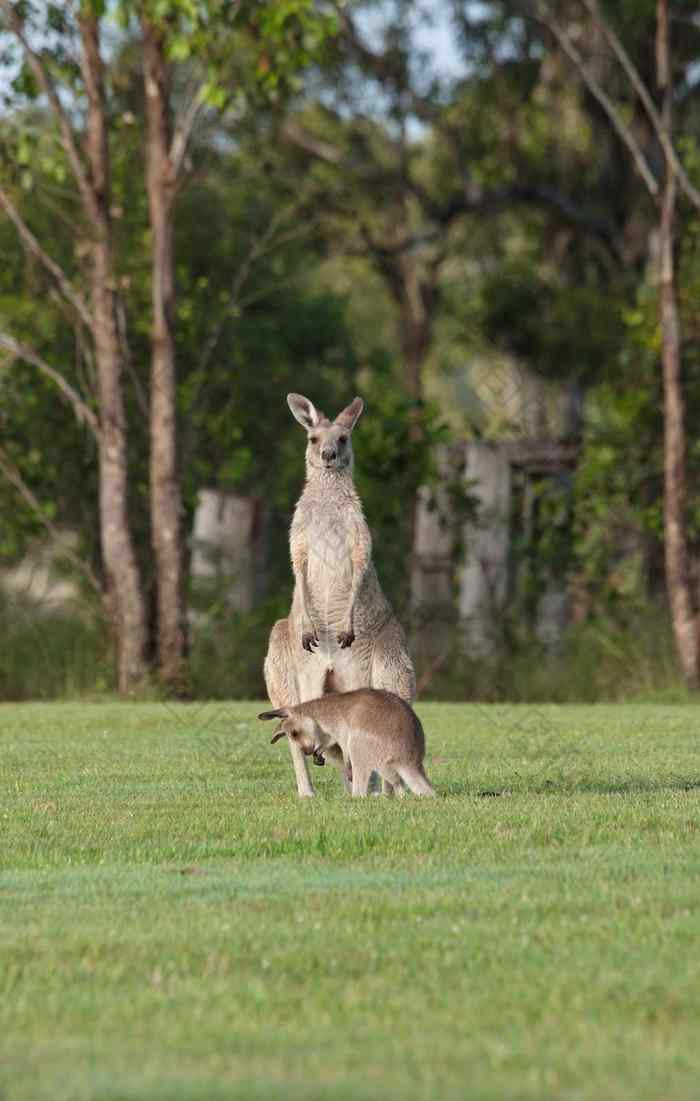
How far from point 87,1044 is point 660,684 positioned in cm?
1787

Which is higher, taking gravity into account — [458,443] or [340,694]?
[458,443]

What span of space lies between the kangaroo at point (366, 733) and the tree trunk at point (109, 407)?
12.2 meters

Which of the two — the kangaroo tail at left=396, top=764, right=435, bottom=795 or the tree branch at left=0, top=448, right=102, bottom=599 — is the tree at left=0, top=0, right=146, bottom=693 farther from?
the kangaroo tail at left=396, top=764, right=435, bottom=795

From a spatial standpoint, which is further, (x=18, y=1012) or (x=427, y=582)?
(x=427, y=582)

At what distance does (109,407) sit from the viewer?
77.7ft

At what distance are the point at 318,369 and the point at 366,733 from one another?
95.8 feet

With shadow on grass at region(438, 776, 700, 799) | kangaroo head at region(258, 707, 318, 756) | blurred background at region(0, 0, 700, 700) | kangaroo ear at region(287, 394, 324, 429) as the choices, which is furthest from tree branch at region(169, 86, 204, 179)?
kangaroo head at region(258, 707, 318, 756)

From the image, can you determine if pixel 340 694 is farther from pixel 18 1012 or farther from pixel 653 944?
pixel 18 1012

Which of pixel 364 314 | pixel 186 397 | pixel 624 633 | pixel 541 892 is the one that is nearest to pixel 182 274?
pixel 186 397

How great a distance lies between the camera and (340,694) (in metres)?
11.1

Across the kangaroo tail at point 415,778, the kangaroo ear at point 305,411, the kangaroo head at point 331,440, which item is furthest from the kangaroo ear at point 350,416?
the kangaroo tail at point 415,778

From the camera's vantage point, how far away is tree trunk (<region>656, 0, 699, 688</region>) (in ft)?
75.8

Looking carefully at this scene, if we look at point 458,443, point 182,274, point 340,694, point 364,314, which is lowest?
point 340,694

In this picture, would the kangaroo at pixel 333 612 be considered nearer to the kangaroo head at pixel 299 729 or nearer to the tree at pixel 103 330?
the kangaroo head at pixel 299 729
